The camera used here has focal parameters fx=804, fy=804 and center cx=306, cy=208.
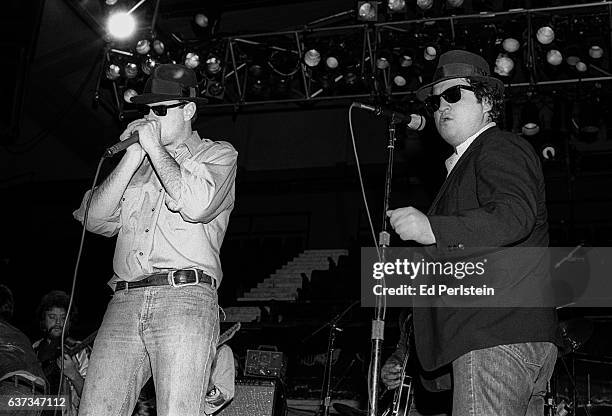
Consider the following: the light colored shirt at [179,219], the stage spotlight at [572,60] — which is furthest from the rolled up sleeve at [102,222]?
the stage spotlight at [572,60]

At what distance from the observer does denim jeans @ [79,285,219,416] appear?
264 cm

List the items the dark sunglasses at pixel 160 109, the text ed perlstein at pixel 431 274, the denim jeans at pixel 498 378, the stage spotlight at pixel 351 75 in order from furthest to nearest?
the stage spotlight at pixel 351 75 → the dark sunglasses at pixel 160 109 → the text ed perlstein at pixel 431 274 → the denim jeans at pixel 498 378

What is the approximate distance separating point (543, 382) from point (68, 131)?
41.1ft

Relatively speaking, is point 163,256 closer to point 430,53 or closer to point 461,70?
point 461,70

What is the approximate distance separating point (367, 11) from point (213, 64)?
1.68 meters

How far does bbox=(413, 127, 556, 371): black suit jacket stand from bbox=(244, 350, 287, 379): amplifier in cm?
248

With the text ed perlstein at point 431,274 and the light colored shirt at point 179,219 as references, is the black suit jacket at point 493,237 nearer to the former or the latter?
the text ed perlstein at point 431,274

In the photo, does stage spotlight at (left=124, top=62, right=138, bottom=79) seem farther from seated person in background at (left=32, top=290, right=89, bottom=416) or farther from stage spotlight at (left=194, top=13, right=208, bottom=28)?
seated person in background at (left=32, top=290, right=89, bottom=416)

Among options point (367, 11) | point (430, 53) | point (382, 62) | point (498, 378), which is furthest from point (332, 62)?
point (498, 378)

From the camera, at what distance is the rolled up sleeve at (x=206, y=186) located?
278 cm

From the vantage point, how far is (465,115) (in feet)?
8.79

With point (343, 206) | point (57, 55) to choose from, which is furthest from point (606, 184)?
point (57, 55)

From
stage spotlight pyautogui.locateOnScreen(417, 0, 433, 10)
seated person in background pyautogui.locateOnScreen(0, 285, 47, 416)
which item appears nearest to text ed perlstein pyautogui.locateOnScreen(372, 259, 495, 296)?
seated person in background pyautogui.locateOnScreen(0, 285, 47, 416)

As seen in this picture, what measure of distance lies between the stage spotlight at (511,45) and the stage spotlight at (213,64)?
2899mm
